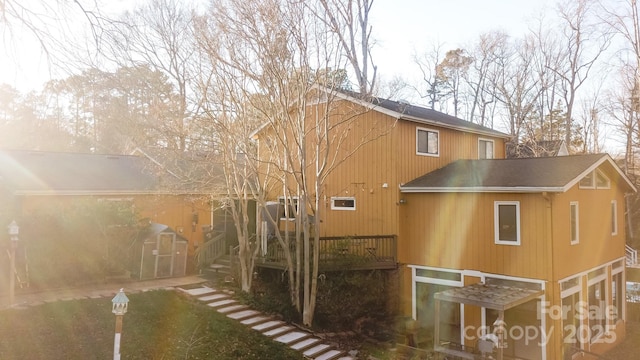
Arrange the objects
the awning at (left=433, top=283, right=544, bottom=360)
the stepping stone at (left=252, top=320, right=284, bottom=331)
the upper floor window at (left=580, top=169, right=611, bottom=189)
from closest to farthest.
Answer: the awning at (left=433, top=283, right=544, bottom=360) < the stepping stone at (left=252, top=320, right=284, bottom=331) < the upper floor window at (left=580, top=169, right=611, bottom=189)

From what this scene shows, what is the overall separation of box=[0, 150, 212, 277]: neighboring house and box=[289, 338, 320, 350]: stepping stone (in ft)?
18.9

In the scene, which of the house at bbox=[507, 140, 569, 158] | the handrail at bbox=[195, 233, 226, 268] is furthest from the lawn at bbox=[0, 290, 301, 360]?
the house at bbox=[507, 140, 569, 158]

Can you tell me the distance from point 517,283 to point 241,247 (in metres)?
7.49

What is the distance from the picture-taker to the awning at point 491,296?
31.6ft

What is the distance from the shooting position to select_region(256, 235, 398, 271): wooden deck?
39.5 feet

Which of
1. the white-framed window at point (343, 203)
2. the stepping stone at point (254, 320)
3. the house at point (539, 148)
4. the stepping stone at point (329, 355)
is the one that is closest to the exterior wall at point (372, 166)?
the white-framed window at point (343, 203)

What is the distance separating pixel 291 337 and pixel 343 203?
568cm

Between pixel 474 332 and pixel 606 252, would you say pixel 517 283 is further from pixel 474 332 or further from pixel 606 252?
pixel 606 252

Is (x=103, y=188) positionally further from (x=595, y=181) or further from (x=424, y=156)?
(x=595, y=181)

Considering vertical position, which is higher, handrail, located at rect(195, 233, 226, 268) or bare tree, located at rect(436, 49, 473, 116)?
bare tree, located at rect(436, 49, 473, 116)

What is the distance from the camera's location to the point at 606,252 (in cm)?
1424

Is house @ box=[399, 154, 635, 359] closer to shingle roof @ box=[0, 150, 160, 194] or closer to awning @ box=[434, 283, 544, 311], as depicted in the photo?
awning @ box=[434, 283, 544, 311]

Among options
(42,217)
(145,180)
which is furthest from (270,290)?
(145,180)

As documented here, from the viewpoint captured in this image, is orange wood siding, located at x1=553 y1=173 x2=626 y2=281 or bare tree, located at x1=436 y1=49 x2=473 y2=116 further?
bare tree, located at x1=436 y1=49 x2=473 y2=116
